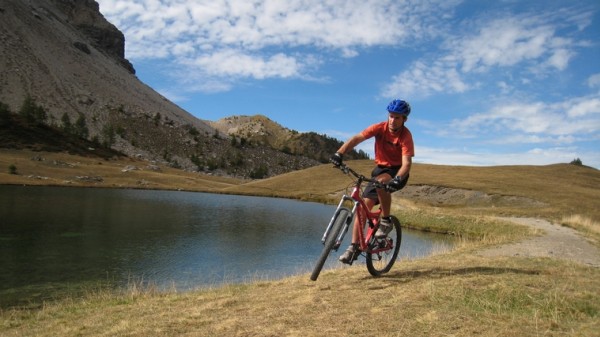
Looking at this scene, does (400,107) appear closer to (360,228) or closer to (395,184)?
(395,184)

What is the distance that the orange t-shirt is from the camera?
9.01m

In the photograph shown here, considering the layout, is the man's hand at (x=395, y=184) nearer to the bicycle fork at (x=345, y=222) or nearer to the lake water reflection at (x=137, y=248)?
the bicycle fork at (x=345, y=222)

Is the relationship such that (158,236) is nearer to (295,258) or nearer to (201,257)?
(201,257)

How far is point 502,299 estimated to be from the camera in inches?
275

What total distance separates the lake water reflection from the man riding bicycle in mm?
7346

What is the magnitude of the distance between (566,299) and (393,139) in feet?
13.9

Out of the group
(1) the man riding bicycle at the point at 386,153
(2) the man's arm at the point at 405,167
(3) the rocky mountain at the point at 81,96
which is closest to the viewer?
(2) the man's arm at the point at 405,167

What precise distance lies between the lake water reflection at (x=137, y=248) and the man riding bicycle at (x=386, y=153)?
735 cm

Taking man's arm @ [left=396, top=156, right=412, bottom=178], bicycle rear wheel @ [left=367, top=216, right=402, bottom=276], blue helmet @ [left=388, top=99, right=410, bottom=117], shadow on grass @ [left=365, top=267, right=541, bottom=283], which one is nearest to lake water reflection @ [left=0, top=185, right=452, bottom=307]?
bicycle rear wheel @ [left=367, top=216, right=402, bottom=276]

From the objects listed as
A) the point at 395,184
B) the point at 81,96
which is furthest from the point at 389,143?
the point at 81,96

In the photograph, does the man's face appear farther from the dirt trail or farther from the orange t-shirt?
the dirt trail

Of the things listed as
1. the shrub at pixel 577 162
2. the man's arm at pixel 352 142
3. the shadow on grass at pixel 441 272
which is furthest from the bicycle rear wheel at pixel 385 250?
the shrub at pixel 577 162

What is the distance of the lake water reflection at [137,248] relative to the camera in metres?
16.7

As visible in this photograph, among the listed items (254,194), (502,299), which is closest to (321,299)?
(502,299)
